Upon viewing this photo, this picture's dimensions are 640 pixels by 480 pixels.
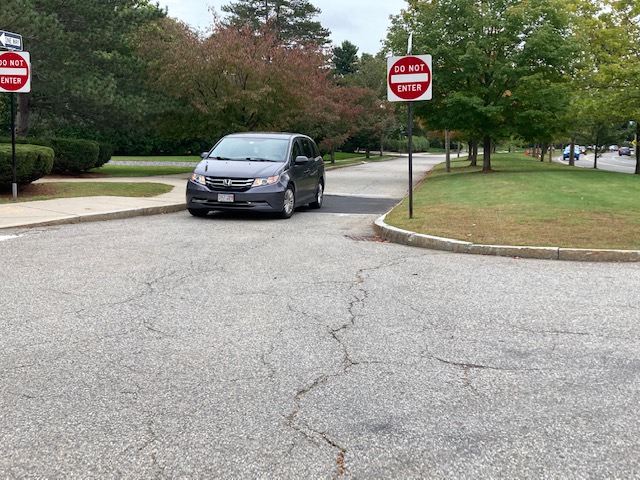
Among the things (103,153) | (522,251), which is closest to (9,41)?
(522,251)

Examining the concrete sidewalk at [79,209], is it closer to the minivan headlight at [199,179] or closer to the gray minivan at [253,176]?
the gray minivan at [253,176]

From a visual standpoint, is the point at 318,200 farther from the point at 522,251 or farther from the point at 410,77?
the point at 522,251

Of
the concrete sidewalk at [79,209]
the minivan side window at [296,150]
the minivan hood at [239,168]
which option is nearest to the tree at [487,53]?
the minivan side window at [296,150]

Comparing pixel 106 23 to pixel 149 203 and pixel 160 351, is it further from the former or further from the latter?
pixel 160 351

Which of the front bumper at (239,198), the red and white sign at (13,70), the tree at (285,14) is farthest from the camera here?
the tree at (285,14)

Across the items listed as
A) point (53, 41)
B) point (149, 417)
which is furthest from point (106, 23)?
point (149, 417)

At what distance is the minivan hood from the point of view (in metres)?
12.0

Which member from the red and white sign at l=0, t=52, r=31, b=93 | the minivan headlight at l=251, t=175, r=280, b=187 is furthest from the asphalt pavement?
the red and white sign at l=0, t=52, r=31, b=93

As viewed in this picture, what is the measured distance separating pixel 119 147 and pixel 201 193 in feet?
134

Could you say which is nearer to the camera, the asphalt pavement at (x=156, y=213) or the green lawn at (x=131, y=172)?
the asphalt pavement at (x=156, y=213)

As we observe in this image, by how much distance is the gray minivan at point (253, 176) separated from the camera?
11977 mm

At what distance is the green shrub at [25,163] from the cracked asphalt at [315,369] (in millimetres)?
7030

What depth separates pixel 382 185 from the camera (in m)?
24.7

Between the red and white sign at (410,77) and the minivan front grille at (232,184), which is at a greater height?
the red and white sign at (410,77)
